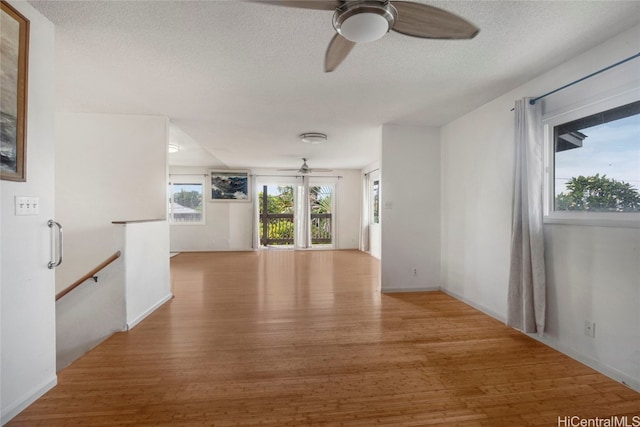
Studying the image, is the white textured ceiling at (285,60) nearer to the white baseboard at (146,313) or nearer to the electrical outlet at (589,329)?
the electrical outlet at (589,329)

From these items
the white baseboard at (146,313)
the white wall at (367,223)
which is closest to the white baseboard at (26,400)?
the white baseboard at (146,313)

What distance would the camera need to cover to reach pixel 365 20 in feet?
4.40

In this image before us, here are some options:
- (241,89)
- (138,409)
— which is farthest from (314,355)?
(241,89)

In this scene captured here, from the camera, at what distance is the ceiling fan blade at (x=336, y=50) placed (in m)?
1.62

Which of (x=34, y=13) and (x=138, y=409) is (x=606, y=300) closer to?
(x=138, y=409)

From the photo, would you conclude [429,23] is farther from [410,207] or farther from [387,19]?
[410,207]

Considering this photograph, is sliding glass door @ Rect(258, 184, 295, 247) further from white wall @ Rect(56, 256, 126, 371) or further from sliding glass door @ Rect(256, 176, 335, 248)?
white wall @ Rect(56, 256, 126, 371)

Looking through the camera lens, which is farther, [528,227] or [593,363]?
[528,227]

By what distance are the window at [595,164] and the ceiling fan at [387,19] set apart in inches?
54.6

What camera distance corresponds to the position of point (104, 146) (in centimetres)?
327

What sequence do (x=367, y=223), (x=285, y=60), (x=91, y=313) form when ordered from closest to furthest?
(x=285, y=60), (x=91, y=313), (x=367, y=223)

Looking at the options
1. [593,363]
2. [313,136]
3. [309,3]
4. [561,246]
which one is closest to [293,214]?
[313,136]

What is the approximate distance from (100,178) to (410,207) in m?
3.98

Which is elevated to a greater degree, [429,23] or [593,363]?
[429,23]
